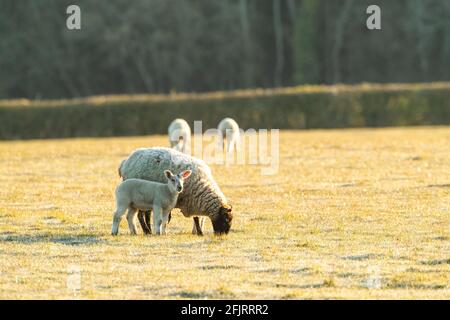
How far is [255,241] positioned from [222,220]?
2.52 feet

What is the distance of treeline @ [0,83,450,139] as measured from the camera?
60656mm

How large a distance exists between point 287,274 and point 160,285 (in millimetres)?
1786

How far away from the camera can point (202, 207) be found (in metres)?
18.0

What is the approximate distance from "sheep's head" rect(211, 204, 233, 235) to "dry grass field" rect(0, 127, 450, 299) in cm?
20

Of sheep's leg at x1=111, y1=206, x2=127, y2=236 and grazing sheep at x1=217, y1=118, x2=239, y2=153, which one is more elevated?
sheep's leg at x1=111, y1=206, x2=127, y2=236

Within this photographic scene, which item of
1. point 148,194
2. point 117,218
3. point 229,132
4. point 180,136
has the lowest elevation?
point 229,132

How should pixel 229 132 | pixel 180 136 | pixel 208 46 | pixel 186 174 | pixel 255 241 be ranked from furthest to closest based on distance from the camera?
pixel 208 46
pixel 229 132
pixel 180 136
pixel 186 174
pixel 255 241

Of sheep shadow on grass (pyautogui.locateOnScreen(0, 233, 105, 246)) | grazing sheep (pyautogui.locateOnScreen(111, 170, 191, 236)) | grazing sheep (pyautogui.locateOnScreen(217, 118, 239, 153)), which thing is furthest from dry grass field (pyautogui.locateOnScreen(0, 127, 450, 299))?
grazing sheep (pyautogui.locateOnScreen(217, 118, 239, 153))

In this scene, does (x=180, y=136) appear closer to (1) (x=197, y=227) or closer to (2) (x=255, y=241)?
(1) (x=197, y=227)

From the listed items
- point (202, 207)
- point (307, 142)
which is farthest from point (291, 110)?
point (202, 207)

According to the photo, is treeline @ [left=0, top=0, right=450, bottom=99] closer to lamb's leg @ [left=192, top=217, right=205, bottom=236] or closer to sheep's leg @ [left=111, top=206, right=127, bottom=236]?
lamb's leg @ [left=192, top=217, right=205, bottom=236]

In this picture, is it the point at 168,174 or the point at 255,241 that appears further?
the point at 168,174

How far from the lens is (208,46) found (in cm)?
9038

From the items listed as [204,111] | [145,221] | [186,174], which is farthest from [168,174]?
[204,111]
